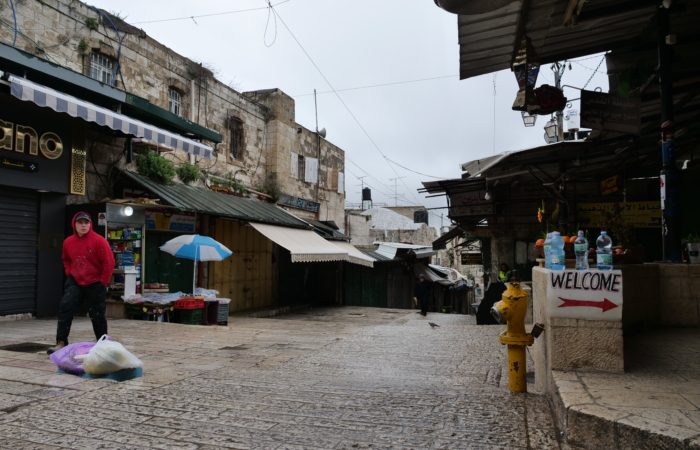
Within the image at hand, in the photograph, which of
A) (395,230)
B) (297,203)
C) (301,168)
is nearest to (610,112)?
(297,203)

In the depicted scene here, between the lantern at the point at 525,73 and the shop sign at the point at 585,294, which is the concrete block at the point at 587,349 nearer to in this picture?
the shop sign at the point at 585,294

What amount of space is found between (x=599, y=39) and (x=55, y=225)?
10.8m

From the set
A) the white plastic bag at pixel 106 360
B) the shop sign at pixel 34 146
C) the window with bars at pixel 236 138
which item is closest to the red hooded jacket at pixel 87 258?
the white plastic bag at pixel 106 360

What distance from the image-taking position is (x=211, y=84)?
14945mm

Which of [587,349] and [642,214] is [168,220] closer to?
[587,349]

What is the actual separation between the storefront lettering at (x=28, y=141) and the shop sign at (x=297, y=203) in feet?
31.3

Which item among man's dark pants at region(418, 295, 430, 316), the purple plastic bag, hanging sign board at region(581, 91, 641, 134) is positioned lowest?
man's dark pants at region(418, 295, 430, 316)

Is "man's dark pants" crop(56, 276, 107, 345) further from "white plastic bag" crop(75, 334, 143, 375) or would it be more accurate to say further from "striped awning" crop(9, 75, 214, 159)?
"striped awning" crop(9, 75, 214, 159)

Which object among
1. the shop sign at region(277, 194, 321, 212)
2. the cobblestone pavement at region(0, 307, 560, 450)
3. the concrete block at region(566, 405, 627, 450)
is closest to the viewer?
the concrete block at region(566, 405, 627, 450)

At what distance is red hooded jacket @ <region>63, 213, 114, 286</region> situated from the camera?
5.77 meters

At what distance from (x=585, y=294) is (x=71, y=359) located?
4.64m

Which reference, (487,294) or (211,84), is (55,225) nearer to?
(211,84)

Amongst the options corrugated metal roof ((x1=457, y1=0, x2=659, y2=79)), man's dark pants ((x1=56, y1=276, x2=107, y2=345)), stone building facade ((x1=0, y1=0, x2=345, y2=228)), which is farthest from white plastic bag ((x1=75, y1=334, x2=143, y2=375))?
stone building facade ((x1=0, y1=0, x2=345, y2=228))

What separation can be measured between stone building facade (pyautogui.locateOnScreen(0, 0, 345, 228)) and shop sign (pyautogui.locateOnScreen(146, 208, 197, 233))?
109cm
